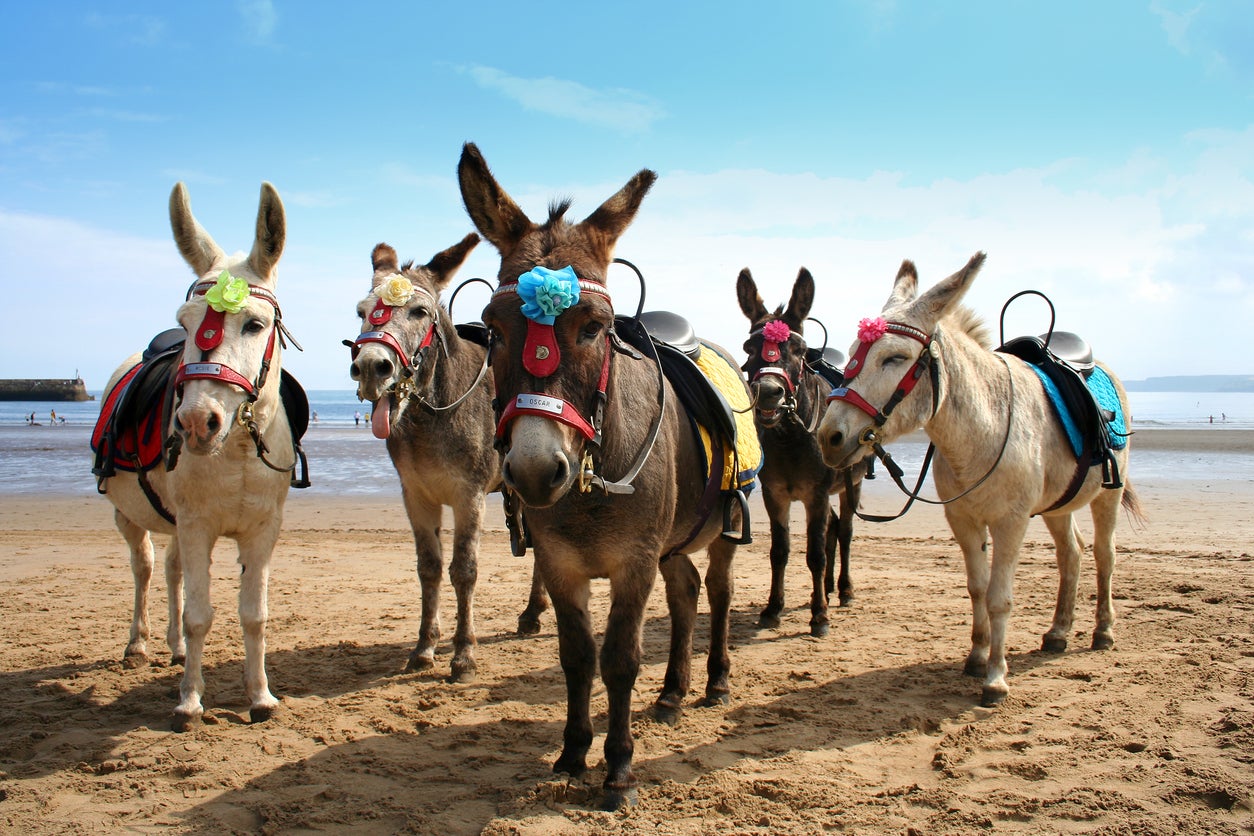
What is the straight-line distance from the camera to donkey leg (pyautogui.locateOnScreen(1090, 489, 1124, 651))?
5.71m

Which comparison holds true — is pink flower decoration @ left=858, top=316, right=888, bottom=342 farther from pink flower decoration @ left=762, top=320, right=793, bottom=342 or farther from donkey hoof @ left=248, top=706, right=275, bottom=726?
donkey hoof @ left=248, top=706, right=275, bottom=726

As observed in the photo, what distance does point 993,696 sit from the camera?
4.60 meters

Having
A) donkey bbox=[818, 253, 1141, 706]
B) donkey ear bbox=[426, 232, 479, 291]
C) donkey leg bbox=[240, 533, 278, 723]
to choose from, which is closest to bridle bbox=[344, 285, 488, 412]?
donkey ear bbox=[426, 232, 479, 291]

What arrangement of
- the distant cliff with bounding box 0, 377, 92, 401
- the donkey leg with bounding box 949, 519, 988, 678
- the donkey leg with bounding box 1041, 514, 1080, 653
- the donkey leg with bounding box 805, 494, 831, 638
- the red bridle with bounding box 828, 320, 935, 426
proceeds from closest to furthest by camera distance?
the red bridle with bounding box 828, 320, 935, 426 → the donkey leg with bounding box 949, 519, 988, 678 → the donkey leg with bounding box 1041, 514, 1080, 653 → the donkey leg with bounding box 805, 494, 831, 638 → the distant cliff with bounding box 0, 377, 92, 401

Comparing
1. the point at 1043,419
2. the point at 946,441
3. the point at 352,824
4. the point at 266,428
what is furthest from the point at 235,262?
the point at 1043,419

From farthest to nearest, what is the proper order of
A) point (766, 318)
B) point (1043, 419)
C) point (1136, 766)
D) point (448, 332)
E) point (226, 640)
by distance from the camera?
point (766, 318), point (226, 640), point (448, 332), point (1043, 419), point (1136, 766)

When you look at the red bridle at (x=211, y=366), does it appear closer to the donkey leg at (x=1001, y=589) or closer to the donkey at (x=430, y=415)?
the donkey at (x=430, y=415)

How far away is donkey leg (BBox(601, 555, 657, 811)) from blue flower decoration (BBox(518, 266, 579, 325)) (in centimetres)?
112

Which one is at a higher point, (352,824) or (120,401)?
(120,401)

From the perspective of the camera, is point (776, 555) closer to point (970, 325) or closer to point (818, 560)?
point (818, 560)

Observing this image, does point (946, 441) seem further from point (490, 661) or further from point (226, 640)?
point (226, 640)

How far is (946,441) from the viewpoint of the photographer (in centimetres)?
479

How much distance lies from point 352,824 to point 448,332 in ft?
10.7

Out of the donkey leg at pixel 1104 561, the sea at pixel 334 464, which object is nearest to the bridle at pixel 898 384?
the donkey leg at pixel 1104 561
